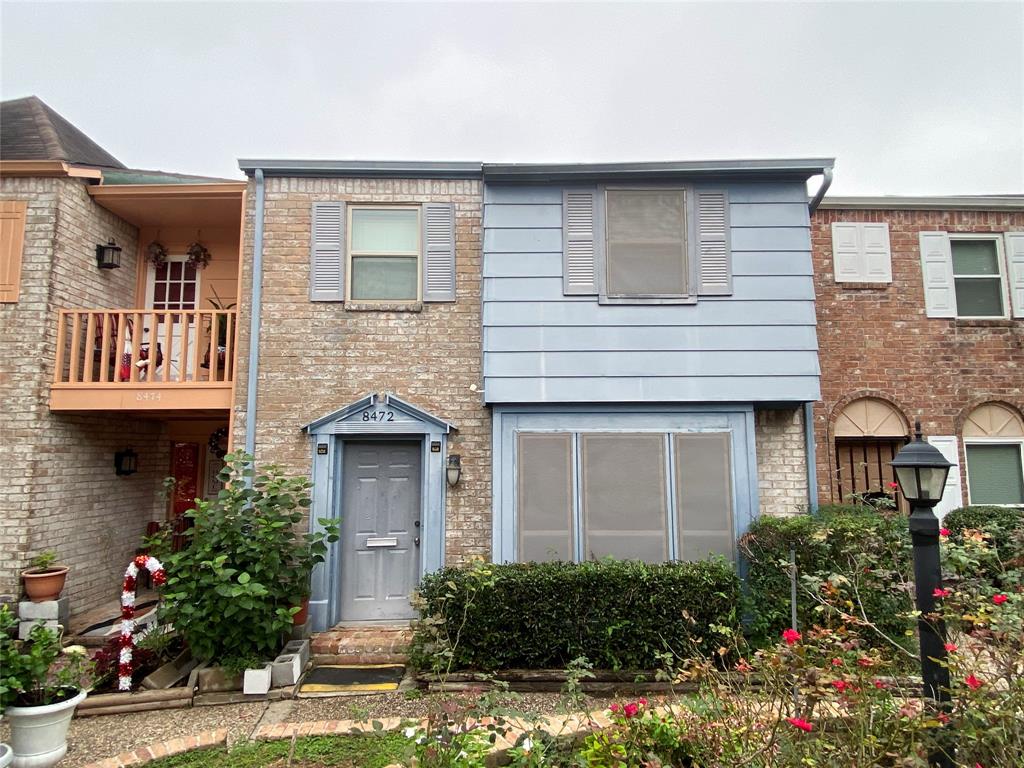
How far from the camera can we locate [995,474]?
7516 mm

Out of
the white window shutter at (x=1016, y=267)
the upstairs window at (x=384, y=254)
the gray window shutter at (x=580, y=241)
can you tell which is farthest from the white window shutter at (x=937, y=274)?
the upstairs window at (x=384, y=254)

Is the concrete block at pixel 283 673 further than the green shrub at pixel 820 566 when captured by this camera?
No

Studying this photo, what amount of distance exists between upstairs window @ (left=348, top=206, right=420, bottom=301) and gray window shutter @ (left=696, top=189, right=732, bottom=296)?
3.33 meters

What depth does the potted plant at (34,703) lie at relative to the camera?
11.1 ft

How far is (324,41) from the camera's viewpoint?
823 cm

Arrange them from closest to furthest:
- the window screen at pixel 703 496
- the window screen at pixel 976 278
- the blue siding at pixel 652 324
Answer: the window screen at pixel 703 496, the blue siding at pixel 652 324, the window screen at pixel 976 278

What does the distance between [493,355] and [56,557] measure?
5637 millimetres

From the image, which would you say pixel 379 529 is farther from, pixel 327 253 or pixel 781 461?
pixel 781 461

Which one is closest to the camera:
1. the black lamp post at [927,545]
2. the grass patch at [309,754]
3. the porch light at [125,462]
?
the black lamp post at [927,545]

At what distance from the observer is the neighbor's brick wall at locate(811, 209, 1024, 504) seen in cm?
746

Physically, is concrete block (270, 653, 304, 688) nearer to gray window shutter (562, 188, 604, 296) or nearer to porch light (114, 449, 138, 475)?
porch light (114, 449, 138, 475)

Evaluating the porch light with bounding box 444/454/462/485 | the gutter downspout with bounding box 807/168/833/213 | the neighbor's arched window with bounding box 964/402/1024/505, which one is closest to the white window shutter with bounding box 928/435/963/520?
the neighbor's arched window with bounding box 964/402/1024/505

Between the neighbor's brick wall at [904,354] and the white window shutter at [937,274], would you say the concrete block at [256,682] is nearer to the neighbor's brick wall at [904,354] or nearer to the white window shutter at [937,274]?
the neighbor's brick wall at [904,354]

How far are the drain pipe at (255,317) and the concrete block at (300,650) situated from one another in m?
1.83
